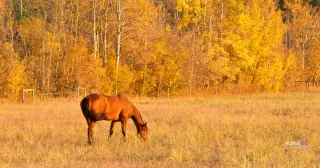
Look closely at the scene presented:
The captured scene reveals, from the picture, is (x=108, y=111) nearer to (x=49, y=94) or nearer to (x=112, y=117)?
(x=112, y=117)

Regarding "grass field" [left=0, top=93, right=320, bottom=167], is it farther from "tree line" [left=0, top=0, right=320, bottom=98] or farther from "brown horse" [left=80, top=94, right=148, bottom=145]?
"tree line" [left=0, top=0, right=320, bottom=98]

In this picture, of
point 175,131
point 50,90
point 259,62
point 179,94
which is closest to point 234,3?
point 259,62

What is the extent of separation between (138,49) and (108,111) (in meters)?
22.2

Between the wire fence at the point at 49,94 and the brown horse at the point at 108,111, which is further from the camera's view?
the wire fence at the point at 49,94

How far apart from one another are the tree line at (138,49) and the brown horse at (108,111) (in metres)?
17.2

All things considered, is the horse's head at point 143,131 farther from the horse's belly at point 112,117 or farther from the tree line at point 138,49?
the tree line at point 138,49

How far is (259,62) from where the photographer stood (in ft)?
136

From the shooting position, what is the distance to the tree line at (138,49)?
32531 millimetres

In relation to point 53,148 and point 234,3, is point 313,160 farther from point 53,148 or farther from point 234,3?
point 234,3

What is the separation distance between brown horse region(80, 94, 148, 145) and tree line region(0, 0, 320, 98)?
56.6 feet

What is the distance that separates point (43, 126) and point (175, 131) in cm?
493

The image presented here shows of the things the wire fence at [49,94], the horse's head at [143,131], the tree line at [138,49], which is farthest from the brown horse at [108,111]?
the tree line at [138,49]

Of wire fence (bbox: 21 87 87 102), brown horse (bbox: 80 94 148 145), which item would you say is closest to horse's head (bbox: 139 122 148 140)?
brown horse (bbox: 80 94 148 145)

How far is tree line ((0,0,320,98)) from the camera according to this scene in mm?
32531
